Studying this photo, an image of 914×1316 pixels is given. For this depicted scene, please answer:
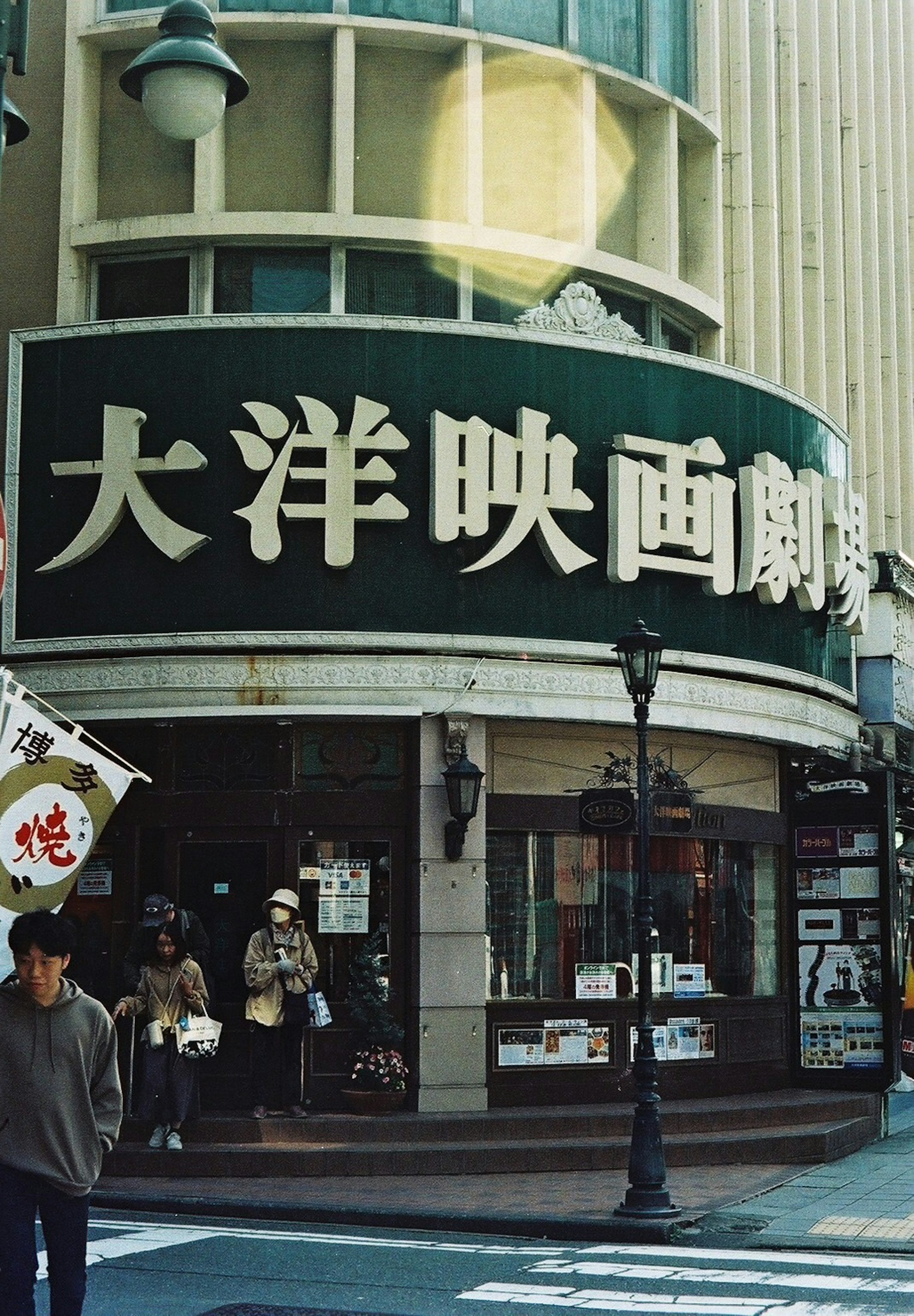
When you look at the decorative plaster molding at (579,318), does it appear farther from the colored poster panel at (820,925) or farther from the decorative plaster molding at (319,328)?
the colored poster panel at (820,925)

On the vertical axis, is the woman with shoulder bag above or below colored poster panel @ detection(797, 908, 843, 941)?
below

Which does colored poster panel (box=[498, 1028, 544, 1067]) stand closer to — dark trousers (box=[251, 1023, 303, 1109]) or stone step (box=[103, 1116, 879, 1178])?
stone step (box=[103, 1116, 879, 1178])

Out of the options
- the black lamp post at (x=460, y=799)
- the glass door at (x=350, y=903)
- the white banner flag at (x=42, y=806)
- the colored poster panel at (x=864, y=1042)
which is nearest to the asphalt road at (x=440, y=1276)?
the white banner flag at (x=42, y=806)

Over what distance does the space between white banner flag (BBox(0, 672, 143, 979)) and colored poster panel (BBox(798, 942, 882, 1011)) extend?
10.7 meters

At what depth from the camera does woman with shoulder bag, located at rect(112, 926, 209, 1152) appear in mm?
16109

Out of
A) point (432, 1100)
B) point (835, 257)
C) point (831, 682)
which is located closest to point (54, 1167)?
point (432, 1100)

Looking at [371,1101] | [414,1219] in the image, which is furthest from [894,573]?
[414,1219]

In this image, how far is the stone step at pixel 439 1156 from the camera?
15.8 meters

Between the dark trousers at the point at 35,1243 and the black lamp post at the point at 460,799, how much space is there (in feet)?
32.3

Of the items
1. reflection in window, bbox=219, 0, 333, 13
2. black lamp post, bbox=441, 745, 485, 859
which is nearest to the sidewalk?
black lamp post, bbox=441, 745, 485, 859

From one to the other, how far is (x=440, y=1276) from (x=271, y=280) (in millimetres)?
11244

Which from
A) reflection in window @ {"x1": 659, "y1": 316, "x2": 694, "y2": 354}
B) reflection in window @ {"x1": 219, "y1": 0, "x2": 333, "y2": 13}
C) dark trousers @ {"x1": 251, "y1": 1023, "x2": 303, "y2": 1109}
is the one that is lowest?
dark trousers @ {"x1": 251, "y1": 1023, "x2": 303, "y2": 1109}

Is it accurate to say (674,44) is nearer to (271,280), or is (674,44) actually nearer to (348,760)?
(271,280)

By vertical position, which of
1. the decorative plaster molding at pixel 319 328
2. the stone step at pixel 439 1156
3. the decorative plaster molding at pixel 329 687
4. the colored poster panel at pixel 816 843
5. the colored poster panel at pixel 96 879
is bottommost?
the stone step at pixel 439 1156
